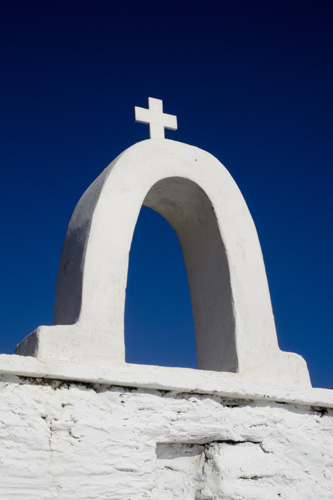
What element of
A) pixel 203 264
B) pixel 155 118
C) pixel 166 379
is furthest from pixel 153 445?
pixel 155 118

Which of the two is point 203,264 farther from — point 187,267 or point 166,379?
point 166,379

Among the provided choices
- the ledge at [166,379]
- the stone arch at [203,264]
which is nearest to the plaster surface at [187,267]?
the stone arch at [203,264]

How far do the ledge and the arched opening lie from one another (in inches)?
11.7

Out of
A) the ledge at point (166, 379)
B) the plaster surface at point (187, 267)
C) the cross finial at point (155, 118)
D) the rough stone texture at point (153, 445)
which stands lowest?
the rough stone texture at point (153, 445)

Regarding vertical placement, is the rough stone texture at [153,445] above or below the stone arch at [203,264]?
below

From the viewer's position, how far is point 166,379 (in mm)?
3236

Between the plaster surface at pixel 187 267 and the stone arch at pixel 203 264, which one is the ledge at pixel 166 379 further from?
the stone arch at pixel 203 264

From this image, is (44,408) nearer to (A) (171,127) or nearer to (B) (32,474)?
(B) (32,474)

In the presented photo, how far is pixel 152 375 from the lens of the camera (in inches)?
126

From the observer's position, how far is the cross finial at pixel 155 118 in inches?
171

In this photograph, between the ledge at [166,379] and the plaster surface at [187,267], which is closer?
the ledge at [166,379]

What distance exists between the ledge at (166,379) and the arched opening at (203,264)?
0.30 meters

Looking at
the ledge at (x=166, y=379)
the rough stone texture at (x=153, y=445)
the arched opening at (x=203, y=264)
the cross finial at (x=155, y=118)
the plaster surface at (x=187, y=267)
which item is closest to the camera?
the rough stone texture at (x=153, y=445)

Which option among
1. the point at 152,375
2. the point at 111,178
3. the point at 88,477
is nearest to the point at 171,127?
the point at 111,178
